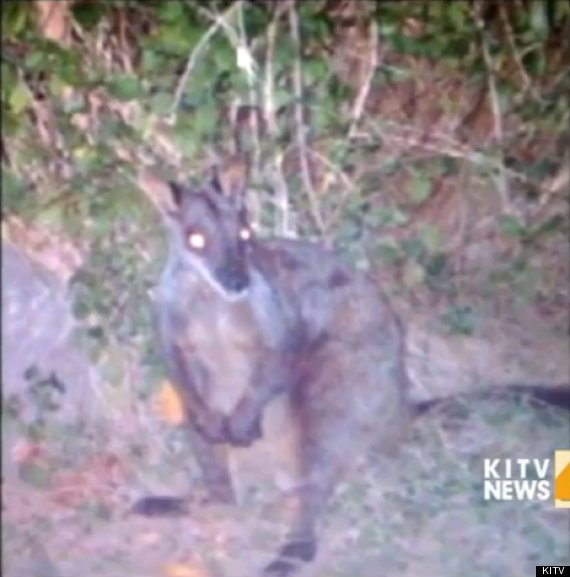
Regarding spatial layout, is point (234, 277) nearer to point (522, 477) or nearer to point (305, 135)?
point (305, 135)

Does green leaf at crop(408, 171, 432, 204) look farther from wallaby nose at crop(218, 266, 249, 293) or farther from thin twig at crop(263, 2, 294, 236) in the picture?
wallaby nose at crop(218, 266, 249, 293)

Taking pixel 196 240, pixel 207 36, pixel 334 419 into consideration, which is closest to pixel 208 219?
pixel 196 240

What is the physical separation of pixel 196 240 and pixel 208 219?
0.04 m

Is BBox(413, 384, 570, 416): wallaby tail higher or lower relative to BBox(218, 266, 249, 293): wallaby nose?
lower

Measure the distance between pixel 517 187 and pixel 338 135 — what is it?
351 mm

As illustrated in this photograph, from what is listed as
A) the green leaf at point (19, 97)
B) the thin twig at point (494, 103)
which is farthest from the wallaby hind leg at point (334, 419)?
the green leaf at point (19, 97)

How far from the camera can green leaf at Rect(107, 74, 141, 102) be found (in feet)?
6.89

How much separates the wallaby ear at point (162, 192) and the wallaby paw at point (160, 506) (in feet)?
1.73

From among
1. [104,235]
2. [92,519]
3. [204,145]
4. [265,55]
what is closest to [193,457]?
[92,519]

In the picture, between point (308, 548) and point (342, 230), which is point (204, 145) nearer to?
point (342, 230)

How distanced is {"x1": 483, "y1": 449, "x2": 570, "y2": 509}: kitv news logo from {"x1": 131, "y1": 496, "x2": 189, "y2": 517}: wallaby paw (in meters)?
0.58

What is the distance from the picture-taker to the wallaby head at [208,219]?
6.98ft

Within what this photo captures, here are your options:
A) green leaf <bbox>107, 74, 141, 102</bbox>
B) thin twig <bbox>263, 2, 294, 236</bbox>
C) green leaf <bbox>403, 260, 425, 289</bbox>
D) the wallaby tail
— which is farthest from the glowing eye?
the wallaby tail

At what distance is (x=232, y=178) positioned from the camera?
213cm
